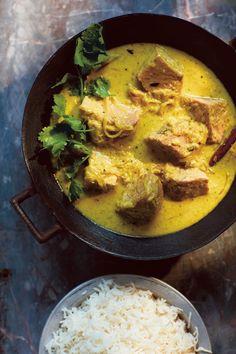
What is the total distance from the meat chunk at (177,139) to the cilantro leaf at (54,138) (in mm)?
482

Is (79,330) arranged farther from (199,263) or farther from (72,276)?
(199,263)

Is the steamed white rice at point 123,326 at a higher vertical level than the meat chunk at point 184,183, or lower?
lower

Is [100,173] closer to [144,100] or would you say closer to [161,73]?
[144,100]

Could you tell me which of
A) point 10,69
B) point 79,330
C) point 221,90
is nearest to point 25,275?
point 79,330

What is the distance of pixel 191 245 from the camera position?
3.25 metres

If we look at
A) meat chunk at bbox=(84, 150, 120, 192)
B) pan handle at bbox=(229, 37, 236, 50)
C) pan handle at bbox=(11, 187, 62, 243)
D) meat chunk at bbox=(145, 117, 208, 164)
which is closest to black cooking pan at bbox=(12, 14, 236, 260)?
pan handle at bbox=(11, 187, 62, 243)

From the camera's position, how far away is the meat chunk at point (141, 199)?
3.14m

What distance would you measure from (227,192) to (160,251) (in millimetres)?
521

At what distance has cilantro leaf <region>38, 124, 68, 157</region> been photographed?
3.21 m

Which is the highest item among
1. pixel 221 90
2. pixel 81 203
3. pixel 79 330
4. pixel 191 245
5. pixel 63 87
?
pixel 63 87

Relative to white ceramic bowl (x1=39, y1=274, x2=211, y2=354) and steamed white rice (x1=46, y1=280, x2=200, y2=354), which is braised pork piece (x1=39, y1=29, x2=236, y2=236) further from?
steamed white rice (x1=46, y1=280, x2=200, y2=354)

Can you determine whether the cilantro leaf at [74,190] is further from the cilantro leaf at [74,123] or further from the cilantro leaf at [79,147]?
the cilantro leaf at [74,123]

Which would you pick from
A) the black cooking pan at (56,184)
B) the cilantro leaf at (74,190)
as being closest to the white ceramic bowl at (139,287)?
the black cooking pan at (56,184)

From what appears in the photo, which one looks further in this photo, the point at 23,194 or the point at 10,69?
the point at 10,69
